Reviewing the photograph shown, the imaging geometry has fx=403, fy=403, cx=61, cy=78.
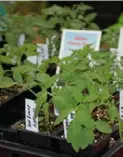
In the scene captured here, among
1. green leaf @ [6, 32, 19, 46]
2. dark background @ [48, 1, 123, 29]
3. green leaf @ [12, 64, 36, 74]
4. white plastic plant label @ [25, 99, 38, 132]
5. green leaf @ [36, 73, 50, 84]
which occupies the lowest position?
dark background @ [48, 1, 123, 29]

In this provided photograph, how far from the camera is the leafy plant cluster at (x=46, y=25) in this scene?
5.50 feet

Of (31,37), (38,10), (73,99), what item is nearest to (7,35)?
(31,37)

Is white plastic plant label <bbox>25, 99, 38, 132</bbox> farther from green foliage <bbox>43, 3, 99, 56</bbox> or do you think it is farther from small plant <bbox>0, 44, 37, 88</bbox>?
green foliage <bbox>43, 3, 99, 56</bbox>

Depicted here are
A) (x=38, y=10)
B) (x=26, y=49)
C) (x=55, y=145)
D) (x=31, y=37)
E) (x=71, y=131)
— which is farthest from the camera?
(x=38, y=10)

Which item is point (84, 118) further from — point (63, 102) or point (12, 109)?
point (12, 109)

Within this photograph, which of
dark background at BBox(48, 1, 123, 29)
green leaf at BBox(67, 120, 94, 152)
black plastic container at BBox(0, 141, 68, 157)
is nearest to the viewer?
green leaf at BBox(67, 120, 94, 152)

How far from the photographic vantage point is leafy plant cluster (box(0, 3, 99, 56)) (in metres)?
1.68

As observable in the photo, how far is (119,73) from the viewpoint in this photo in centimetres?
117

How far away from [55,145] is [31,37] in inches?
27.7

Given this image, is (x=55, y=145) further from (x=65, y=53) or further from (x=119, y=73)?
(x=65, y=53)

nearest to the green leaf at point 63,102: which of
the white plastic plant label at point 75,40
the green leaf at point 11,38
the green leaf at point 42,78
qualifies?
the green leaf at point 42,78

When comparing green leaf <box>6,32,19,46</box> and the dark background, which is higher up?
green leaf <box>6,32,19,46</box>

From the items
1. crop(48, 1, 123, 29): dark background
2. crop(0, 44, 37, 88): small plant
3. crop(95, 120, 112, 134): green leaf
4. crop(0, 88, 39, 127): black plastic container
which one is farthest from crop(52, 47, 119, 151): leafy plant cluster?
crop(48, 1, 123, 29): dark background

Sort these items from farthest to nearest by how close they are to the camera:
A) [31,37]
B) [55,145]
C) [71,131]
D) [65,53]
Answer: [31,37], [65,53], [55,145], [71,131]
